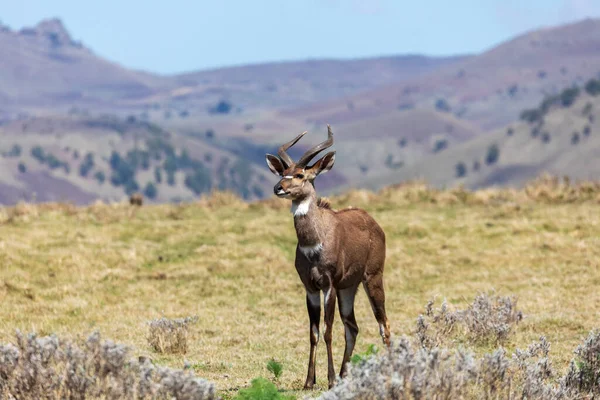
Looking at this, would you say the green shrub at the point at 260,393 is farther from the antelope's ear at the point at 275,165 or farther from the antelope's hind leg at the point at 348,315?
the antelope's ear at the point at 275,165

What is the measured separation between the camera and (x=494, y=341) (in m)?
15.5

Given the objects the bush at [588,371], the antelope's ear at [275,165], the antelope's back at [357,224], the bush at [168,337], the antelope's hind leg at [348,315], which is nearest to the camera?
the bush at [588,371]

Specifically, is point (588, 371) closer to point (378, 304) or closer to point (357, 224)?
point (378, 304)

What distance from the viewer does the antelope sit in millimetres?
11695

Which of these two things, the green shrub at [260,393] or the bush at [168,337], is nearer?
the green shrub at [260,393]

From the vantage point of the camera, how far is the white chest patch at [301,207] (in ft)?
38.6

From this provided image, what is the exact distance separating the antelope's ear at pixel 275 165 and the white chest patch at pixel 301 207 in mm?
559

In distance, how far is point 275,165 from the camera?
12.4 m

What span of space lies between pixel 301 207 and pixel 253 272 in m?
10.8

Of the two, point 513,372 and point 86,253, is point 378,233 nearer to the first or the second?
point 513,372

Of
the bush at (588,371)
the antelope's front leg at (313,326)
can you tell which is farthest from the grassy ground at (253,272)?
the bush at (588,371)

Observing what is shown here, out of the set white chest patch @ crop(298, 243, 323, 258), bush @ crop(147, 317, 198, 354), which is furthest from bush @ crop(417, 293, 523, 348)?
bush @ crop(147, 317, 198, 354)

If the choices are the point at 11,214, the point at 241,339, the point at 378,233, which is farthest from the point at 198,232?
the point at 378,233

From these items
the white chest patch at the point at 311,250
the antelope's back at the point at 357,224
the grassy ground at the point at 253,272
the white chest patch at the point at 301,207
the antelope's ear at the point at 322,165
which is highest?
the antelope's ear at the point at 322,165
